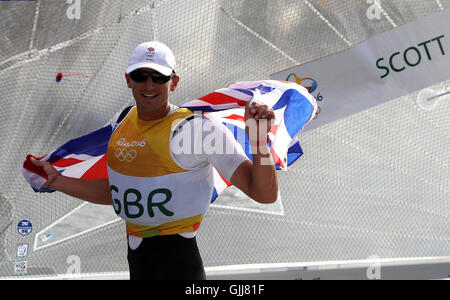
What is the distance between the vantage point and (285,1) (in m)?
2.86

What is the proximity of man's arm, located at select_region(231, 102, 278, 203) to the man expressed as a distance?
15cm

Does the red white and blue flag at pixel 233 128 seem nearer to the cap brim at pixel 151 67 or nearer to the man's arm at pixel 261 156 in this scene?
the cap brim at pixel 151 67

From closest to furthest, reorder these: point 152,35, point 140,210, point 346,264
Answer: point 140,210
point 152,35
point 346,264

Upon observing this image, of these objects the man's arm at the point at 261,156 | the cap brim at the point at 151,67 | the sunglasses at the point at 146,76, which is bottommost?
the man's arm at the point at 261,156

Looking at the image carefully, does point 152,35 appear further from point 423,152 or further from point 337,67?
point 423,152

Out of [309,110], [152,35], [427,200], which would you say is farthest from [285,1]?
[427,200]

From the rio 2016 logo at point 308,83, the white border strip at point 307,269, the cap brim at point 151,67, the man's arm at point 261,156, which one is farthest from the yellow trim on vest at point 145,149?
the rio 2016 logo at point 308,83

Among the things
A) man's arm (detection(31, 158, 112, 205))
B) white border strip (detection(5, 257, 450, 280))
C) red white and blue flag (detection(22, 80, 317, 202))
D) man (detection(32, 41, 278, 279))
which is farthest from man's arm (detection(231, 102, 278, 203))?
white border strip (detection(5, 257, 450, 280))

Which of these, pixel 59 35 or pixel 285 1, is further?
pixel 285 1

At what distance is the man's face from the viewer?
5.24 ft

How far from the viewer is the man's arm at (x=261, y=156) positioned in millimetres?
1388

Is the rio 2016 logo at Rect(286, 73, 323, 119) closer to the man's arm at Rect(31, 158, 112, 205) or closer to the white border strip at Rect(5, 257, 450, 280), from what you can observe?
the white border strip at Rect(5, 257, 450, 280)
